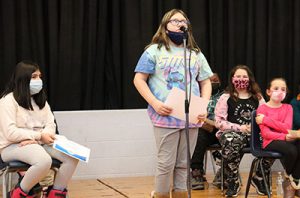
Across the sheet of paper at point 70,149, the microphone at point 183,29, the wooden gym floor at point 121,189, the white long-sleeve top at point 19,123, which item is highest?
the microphone at point 183,29

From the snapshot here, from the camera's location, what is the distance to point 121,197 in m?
5.55

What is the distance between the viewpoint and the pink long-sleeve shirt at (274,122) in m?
5.17

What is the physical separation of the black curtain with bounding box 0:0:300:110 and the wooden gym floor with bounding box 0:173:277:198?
877 millimetres

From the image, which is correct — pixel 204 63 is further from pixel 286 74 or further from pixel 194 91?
pixel 286 74

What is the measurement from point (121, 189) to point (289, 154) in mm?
1827

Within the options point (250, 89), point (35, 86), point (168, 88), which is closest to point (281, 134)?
point (250, 89)

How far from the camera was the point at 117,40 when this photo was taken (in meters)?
6.87

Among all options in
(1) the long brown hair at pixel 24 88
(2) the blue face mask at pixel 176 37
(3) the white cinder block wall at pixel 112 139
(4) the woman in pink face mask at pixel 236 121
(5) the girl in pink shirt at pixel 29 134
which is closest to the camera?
(2) the blue face mask at pixel 176 37

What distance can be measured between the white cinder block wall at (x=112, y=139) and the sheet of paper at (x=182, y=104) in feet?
9.42

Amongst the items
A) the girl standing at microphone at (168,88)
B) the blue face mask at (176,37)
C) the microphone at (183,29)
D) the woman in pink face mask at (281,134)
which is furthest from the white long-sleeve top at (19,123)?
the woman in pink face mask at (281,134)

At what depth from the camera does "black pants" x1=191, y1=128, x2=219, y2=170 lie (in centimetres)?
609

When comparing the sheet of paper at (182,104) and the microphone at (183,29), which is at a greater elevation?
the microphone at (183,29)

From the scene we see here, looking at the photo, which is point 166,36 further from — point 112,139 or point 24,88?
point 112,139

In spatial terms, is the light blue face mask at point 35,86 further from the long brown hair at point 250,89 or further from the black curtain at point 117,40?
the long brown hair at point 250,89
